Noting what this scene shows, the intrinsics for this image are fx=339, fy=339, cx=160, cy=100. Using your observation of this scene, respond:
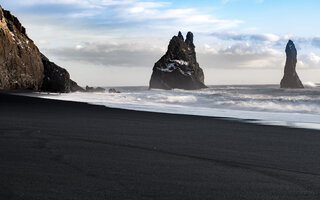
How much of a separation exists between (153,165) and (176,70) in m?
Result: 120

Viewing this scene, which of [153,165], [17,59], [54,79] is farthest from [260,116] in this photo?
[54,79]

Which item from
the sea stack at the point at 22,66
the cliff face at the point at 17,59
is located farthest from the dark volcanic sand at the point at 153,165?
the sea stack at the point at 22,66

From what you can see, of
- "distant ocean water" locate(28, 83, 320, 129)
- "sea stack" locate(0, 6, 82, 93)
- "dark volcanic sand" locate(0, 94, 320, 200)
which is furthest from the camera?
"sea stack" locate(0, 6, 82, 93)

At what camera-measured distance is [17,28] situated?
129 feet

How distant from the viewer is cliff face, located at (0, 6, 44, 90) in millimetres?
32344

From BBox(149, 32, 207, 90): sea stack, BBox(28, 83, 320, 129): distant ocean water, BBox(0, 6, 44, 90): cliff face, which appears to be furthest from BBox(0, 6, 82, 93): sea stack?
BBox(149, 32, 207, 90): sea stack

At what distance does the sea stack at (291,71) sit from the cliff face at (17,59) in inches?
4975

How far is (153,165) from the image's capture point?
162 inches

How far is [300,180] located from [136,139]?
3.26 m

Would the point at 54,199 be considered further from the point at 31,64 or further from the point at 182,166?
the point at 31,64

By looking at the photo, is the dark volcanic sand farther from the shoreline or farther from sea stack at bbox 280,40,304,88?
sea stack at bbox 280,40,304,88

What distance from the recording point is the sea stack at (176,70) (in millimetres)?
121488

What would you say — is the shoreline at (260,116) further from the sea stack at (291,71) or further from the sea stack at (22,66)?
the sea stack at (291,71)

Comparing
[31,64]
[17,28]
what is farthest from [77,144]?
[17,28]
